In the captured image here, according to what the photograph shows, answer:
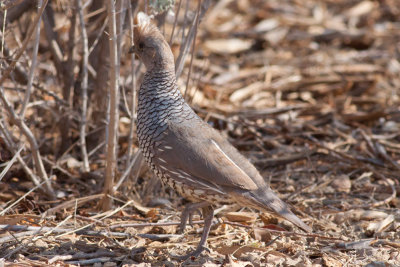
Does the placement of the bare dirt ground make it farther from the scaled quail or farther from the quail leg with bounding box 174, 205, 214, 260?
the scaled quail

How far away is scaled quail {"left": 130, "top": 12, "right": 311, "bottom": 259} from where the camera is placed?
385 centimetres

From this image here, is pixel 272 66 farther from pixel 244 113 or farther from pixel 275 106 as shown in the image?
pixel 244 113

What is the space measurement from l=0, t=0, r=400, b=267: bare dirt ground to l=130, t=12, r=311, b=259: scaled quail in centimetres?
38

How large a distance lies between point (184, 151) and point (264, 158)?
2021 millimetres

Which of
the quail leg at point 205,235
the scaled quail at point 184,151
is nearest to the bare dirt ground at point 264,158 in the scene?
the quail leg at point 205,235

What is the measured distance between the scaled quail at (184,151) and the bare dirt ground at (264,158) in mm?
376

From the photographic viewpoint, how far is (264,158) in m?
5.75

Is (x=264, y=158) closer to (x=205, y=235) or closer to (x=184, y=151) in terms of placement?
(x=205, y=235)

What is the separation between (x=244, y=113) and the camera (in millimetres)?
6586

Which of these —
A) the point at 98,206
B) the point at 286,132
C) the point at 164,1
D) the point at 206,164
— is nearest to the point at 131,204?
the point at 98,206

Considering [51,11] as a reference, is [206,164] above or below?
below

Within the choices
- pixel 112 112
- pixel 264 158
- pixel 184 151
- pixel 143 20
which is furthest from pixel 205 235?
pixel 264 158

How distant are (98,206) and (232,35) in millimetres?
4795

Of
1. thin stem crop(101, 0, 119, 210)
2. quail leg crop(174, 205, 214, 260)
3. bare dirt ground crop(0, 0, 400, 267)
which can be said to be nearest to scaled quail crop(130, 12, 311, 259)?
quail leg crop(174, 205, 214, 260)
